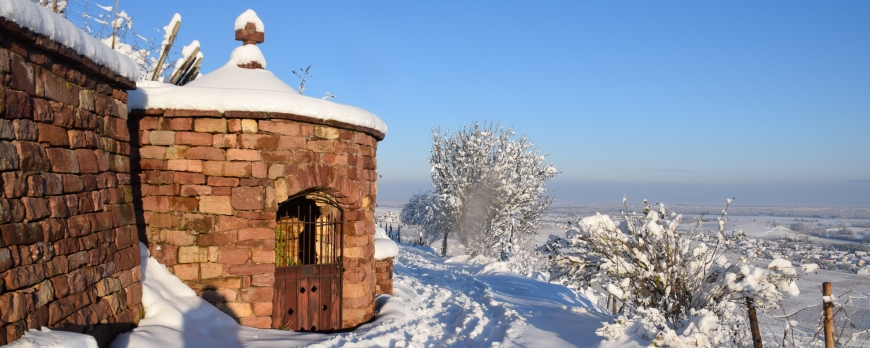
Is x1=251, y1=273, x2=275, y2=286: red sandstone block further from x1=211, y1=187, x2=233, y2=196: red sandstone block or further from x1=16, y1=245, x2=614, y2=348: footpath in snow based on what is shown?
x1=211, y1=187, x2=233, y2=196: red sandstone block

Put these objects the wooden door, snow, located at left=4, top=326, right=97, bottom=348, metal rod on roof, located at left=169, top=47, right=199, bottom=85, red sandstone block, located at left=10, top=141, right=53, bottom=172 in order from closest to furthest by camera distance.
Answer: snow, located at left=4, top=326, right=97, bottom=348, red sandstone block, located at left=10, top=141, right=53, bottom=172, the wooden door, metal rod on roof, located at left=169, top=47, right=199, bottom=85

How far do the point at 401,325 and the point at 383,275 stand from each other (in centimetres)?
200

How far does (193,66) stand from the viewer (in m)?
10.3

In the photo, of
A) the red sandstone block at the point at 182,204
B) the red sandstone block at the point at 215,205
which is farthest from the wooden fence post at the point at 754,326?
the red sandstone block at the point at 182,204

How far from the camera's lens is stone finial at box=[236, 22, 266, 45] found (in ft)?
24.3

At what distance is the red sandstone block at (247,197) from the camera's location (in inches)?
230

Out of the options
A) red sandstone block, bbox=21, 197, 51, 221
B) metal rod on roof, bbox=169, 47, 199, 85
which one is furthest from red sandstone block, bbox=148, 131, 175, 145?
metal rod on roof, bbox=169, 47, 199, 85

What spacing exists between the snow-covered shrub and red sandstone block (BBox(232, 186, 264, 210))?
3.39 metres

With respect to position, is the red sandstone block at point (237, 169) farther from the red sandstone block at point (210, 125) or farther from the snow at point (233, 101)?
the snow at point (233, 101)

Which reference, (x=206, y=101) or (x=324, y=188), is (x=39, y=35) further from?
(x=324, y=188)

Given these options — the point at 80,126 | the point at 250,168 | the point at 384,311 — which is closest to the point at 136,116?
the point at 250,168

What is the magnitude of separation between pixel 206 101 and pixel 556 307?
204 inches

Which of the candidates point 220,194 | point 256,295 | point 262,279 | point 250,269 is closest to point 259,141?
point 220,194

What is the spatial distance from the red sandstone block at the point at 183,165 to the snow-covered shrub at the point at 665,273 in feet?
13.4
